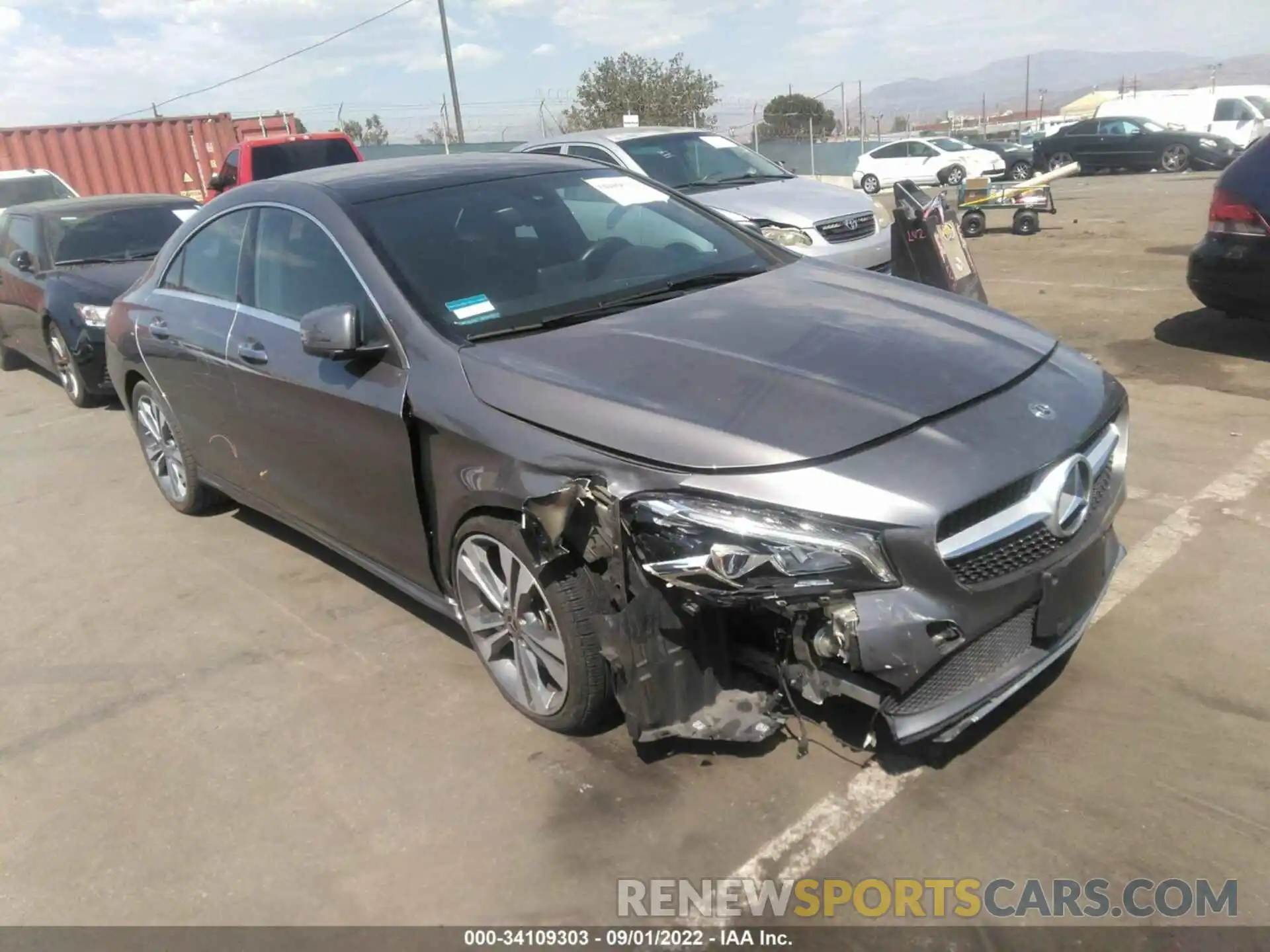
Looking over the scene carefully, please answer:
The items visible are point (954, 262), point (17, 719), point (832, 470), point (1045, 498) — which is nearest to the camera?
point (832, 470)

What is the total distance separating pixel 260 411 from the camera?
4156 millimetres

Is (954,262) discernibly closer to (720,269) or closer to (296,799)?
(720,269)

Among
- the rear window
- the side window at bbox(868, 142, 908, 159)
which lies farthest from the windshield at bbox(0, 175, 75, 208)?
the side window at bbox(868, 142, 908, 159)

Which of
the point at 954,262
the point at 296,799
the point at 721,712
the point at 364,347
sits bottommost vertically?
the point at 296,799

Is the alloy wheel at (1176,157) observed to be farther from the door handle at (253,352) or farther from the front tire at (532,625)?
the front tire at (532,625)

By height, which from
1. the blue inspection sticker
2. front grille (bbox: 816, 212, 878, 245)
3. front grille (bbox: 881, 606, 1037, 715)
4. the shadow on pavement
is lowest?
the shadow on pavement

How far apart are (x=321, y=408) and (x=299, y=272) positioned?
1.89 ft

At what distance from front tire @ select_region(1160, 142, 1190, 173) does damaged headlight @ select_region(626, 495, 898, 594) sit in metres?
26.4

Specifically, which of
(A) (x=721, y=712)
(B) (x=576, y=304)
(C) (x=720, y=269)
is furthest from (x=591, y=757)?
(C) (x=720, y=269)

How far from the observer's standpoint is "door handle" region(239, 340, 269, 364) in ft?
13.2

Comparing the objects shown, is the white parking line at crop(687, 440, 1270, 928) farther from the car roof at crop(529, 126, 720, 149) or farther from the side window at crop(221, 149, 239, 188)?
the side window at crop(221, 149, 239, 188)

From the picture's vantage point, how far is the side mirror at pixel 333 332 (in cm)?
329

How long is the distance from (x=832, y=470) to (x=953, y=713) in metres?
0.70

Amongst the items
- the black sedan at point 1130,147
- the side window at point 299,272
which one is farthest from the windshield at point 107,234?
the black sedan at point 1130,147
